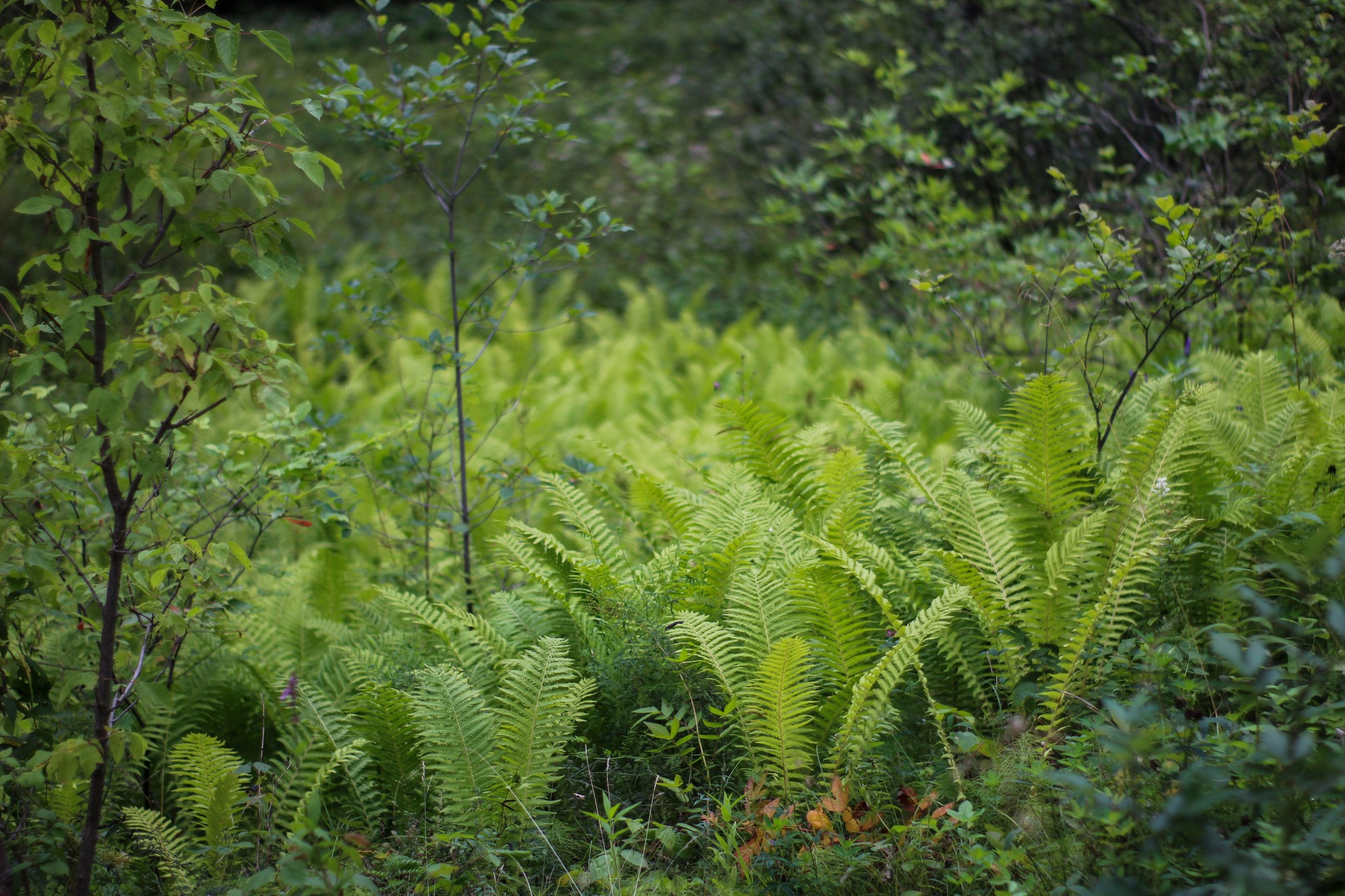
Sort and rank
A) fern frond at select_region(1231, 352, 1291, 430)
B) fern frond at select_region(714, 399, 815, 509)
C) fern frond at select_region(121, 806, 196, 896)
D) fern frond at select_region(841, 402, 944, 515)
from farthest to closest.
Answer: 1. fern frond at select_region(1231, 352, 1291, 430)
2. fern frond at select_region(714, 399, 815, 509)
3. fern frond at select_region(841, 402, 944, 515)
4. fern frond at select_region(121, 806, 196, 896)

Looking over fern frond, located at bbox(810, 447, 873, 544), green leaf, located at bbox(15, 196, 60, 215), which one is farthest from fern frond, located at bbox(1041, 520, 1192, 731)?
green leaf, located at bbox(15, 196, 60, 215)

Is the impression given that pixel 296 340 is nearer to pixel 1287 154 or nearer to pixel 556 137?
pixel 556 137

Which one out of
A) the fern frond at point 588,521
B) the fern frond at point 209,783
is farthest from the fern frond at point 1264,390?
the fern frond at point 209,783

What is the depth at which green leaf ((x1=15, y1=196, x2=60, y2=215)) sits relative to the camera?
156 cm

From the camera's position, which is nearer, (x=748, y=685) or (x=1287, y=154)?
(x=748, y=685)

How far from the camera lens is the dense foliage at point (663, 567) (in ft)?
5.35

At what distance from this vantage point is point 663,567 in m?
2.50

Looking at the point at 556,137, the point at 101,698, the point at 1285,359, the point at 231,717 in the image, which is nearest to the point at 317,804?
the point at 101,698

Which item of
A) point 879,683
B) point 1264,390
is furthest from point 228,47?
point 1264,390

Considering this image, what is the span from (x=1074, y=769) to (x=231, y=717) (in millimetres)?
2332

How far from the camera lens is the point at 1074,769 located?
1.79 metres

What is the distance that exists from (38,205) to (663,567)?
1.61m

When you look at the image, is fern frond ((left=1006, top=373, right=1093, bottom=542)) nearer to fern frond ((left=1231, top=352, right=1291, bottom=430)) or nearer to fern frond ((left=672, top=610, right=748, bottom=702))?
fern frond ((left=1231, top=352, right=1291, bottom=430))

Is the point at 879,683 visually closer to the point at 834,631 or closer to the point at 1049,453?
the point at 834,631
